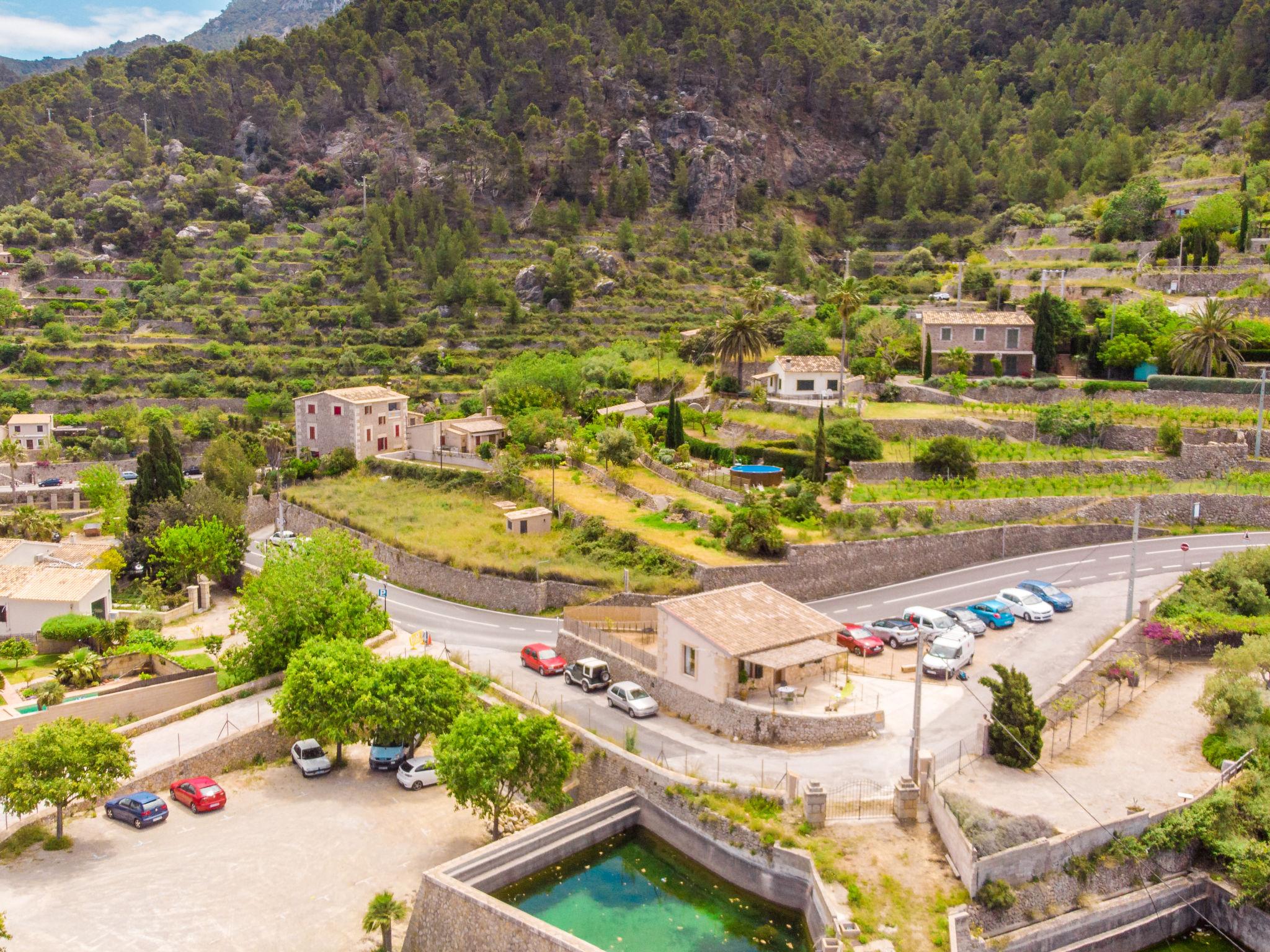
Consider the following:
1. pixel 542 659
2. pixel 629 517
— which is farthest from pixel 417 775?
pixel 629 517

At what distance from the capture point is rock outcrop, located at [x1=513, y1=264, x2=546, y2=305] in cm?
8738

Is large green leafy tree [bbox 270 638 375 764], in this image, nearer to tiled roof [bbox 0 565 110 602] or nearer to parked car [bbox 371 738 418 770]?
parked car [bbox 371 738 418 770]

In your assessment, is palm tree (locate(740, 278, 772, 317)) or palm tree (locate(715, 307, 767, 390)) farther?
palm tree (locate(740, 278, 772, 317))

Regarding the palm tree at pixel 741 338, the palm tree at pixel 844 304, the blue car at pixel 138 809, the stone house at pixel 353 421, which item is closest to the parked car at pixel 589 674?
the blue car at pixel 138 809

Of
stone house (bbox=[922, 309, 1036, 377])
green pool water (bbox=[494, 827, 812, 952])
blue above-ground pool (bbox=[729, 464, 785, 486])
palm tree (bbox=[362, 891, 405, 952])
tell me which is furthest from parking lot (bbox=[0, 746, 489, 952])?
stone house (bbox=[922, 309, 1036, 377])

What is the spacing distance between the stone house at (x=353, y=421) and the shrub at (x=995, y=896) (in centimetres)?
4662

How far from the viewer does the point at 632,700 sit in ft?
102

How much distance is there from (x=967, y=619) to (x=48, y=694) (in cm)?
3085

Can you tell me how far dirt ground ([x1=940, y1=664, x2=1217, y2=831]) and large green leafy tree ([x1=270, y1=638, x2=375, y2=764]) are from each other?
16.4 m

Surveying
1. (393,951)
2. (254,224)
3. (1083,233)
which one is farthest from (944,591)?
(254,224)

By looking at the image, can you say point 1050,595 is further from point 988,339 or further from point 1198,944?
point 988,339

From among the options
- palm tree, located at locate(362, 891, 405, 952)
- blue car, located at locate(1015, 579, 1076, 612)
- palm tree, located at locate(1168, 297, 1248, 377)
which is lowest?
palm tree, located at locate(362, 891, 405, 952)

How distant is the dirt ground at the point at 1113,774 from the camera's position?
80.0 ft

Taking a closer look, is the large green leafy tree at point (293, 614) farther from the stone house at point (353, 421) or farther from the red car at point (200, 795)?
the stone house at point (353, 421)
